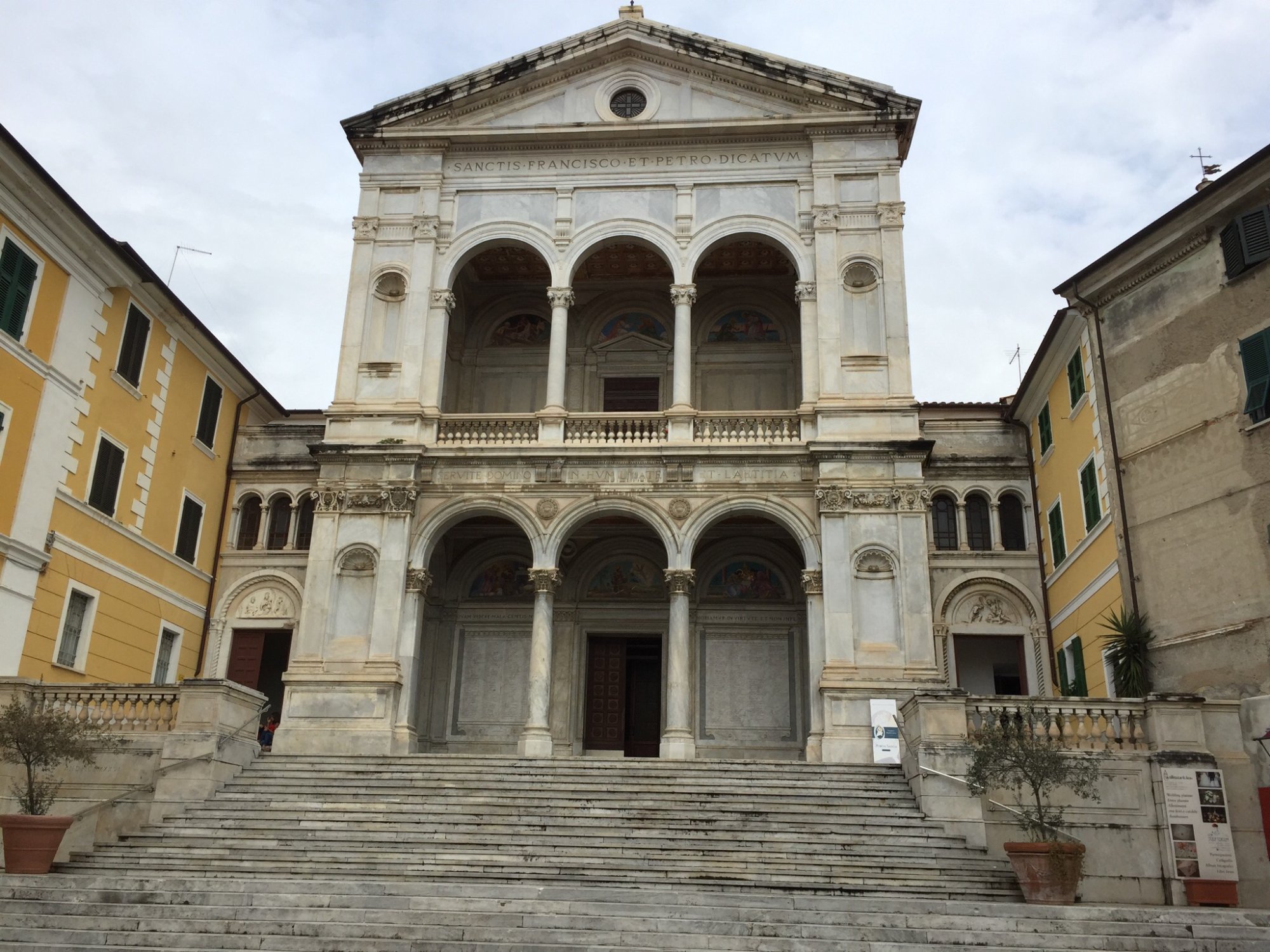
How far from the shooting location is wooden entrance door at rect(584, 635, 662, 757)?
2527cm

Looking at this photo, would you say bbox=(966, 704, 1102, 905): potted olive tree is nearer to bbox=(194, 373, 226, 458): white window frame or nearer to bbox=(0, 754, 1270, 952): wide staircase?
bbox=(0, 754, 1270, 952): wide staircase

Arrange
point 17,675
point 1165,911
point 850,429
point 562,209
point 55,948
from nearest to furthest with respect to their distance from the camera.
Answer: point 55,948
point 1165,911
point 17,675
point 850,429
point 562,209

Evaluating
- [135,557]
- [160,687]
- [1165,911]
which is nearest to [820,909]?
[1165,911]

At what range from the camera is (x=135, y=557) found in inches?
936

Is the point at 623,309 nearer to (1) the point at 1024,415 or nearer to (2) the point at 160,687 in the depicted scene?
(1) the point at 1024,415

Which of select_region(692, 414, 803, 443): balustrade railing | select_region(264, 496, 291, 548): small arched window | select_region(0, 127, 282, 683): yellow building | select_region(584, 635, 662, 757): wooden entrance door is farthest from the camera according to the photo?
select_region(264, 496, 291, 548): small arched window

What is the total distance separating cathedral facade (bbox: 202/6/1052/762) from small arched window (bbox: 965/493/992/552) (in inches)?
3.0

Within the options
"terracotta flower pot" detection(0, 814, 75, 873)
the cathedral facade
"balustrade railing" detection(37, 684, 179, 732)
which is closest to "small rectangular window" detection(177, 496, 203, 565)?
the cathedral facade

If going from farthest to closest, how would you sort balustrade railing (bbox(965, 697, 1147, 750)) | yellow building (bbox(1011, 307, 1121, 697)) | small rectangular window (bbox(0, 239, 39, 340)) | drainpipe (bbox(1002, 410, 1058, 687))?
drainpipe (bbox(1002, 410, 1058, 687))
yellow building (bbox(1011, 307, 1121, 697))
small rectangular window (bbox(0, 239, 39, 340))
balustrade railing (bbox(965, 697, 1147, 750))

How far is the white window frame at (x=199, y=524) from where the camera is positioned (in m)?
25.5

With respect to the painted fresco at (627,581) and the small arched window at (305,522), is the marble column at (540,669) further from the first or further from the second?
the small arched window at (305,522)

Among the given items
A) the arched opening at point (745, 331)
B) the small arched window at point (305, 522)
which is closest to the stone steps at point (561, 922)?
the small arched window at point (305, 522)

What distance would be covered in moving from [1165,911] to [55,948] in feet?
37.9

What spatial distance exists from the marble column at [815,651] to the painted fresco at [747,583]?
2.62m
